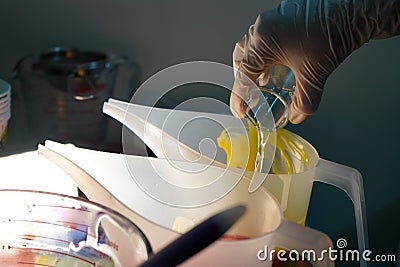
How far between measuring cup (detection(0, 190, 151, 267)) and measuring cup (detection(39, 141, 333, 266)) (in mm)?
29

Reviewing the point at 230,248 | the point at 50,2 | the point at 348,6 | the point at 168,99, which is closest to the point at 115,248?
the point at 230,248

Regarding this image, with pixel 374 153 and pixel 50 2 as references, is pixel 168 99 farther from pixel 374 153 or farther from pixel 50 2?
pixel 374 153

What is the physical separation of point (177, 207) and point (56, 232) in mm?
135

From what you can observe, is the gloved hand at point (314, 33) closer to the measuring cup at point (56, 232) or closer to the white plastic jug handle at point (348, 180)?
the white plastic jug handle at point (348, 180)

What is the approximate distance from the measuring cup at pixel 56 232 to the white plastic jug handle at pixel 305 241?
0.13 meters

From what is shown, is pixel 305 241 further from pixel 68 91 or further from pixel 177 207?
pixel 68 91

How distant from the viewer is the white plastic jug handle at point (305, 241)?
45 cm

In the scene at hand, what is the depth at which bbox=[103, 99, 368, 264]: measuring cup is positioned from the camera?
58 centimetres

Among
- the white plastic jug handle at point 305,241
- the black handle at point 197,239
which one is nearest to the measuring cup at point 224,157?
the white plastic jug handle at point 305,241

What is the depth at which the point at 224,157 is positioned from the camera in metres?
0.66

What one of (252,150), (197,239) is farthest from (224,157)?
(197,239)

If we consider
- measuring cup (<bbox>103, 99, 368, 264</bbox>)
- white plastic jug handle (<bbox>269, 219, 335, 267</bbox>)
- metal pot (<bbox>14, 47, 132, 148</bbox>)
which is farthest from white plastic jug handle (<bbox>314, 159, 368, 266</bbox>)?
metal pot (<bbox>14, 47, 132, 148</bbox>)

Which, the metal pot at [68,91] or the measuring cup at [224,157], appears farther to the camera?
the metal pot at [68,91]

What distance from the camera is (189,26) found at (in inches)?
37.9
